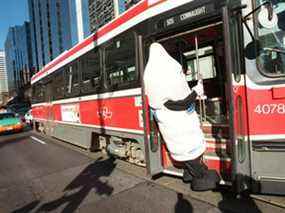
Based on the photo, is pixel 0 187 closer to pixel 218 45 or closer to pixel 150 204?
pixel 150 204

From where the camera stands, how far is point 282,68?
11.5 feet

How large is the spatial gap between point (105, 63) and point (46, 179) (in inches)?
107

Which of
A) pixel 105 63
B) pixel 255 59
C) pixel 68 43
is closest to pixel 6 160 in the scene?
pixel 105 63

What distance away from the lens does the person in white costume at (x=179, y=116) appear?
13.5ft

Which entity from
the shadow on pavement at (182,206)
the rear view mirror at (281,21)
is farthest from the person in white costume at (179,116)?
the rear view mirror at (281,21)

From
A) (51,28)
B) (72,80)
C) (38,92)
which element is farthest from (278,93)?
(51,28)

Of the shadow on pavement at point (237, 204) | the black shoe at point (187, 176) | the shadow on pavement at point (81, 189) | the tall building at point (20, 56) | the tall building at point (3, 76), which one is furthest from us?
the tall building at point (3, 76)

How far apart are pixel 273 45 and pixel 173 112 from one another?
1503 millimetres

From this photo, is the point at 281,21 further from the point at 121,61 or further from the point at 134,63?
the point at 121,61

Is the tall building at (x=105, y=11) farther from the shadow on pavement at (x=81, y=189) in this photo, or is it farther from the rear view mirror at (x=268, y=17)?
the rear view mirror at (x=268, y=17)

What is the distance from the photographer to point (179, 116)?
413 cm

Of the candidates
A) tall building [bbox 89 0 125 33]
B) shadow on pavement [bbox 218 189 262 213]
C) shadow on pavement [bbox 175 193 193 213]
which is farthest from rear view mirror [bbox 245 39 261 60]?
tall building [bbox 89 0 125 33]

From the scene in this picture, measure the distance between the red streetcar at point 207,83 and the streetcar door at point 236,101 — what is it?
12 mm

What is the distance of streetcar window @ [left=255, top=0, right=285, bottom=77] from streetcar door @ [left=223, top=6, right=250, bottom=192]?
0.23 m
